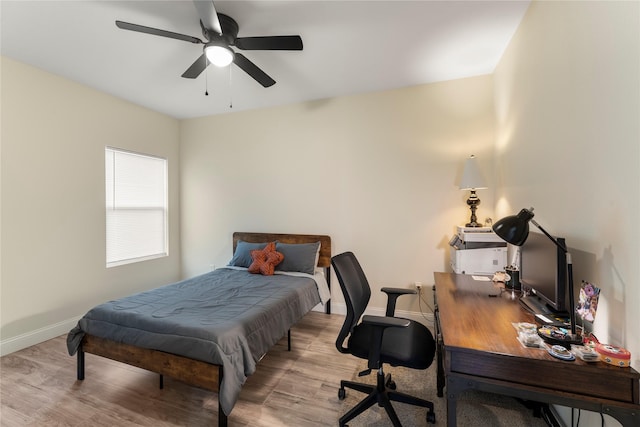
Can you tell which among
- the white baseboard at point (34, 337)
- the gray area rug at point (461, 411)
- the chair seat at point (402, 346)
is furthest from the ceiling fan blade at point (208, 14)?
the white baseboard at point (34, 337)

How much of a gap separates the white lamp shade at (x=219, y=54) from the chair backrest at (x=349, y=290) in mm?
1623

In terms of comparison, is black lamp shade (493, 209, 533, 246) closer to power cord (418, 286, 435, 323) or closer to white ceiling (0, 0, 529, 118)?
white ceiling (0, 0, 529, 118)

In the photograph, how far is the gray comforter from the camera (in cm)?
168

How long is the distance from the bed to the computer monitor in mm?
1709

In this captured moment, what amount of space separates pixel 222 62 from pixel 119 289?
10.2 feet

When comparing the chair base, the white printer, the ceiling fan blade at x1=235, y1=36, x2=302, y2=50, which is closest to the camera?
the chair base

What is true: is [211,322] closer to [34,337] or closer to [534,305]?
[534,305]

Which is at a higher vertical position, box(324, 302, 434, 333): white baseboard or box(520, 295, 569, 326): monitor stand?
box(520, 295, 569, 326): monitor stand

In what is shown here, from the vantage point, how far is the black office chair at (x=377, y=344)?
4.94 feet

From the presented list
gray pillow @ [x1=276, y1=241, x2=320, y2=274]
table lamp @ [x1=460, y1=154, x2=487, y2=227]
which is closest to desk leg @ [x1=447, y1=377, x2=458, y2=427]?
table lamp @ [x1=460, y1=154, x2=487, y2=227]

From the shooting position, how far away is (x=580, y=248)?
4.68ft

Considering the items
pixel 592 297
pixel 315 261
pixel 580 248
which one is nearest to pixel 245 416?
pixel 315 261

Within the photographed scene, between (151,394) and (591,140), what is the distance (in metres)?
3.06

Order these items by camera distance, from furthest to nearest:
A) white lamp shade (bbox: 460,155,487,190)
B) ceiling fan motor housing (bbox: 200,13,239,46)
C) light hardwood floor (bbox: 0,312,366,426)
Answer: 1. white lamp shade (bbox: 460,155,487,190)
2. ceiling fan motor housing (bbox: 200,13,239,46)
3. light hardwood floor (bbox: 0,312,366,426)
